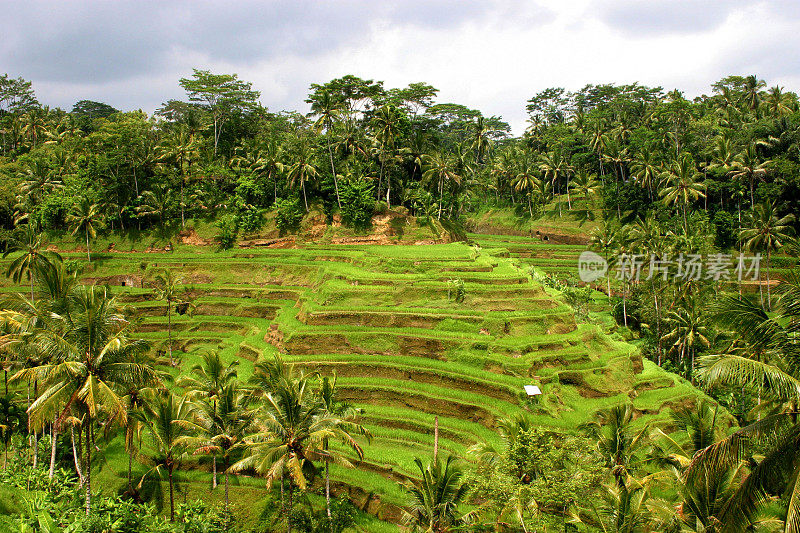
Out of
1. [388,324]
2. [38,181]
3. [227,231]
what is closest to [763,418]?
[388,324]

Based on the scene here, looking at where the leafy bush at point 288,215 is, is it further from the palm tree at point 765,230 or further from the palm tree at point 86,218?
the palm tree at point 765,230

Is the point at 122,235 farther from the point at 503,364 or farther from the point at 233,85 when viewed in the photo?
the point at 503,364

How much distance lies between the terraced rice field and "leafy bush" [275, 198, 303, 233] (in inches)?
279

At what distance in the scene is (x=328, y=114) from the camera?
44094 millimetres

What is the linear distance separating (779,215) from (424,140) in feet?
117

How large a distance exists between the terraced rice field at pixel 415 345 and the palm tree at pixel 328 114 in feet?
34.7

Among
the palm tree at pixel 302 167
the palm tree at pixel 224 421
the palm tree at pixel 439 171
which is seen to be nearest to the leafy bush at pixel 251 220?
the palm tree at pixel 302 167

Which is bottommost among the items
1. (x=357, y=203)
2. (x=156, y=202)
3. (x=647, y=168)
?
(x=156, y=202)

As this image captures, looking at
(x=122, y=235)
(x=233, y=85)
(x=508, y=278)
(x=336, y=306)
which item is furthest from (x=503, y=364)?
(x=233, y=85)

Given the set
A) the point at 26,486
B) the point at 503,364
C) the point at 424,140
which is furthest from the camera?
the point at 424,140

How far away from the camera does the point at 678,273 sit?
3856 cm
